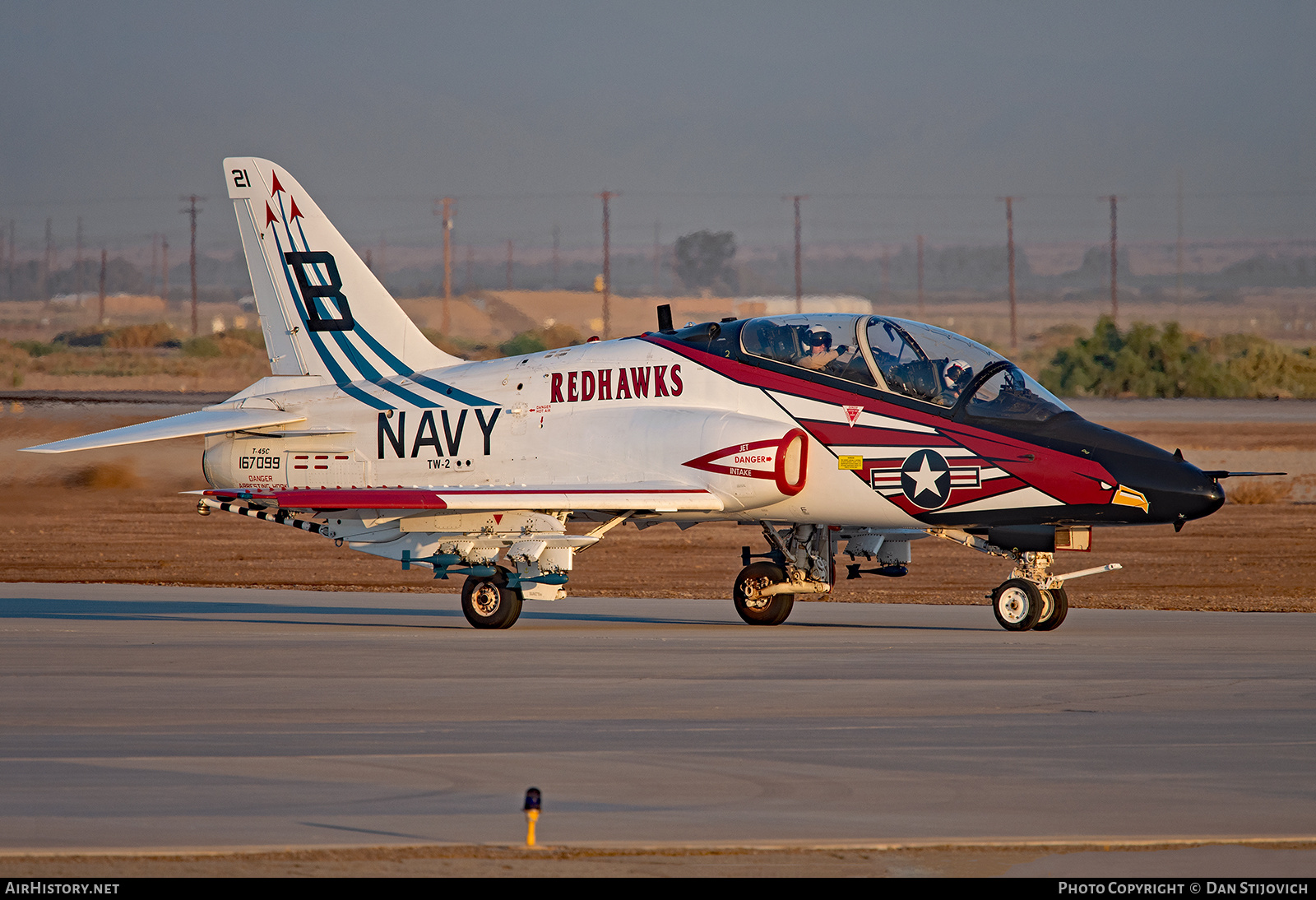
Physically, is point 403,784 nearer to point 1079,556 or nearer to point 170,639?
point 170,639

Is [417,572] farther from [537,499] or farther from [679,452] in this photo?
[679,452]

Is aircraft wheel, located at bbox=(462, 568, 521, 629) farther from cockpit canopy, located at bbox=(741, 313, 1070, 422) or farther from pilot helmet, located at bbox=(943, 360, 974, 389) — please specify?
pilot helmet, located at bbox=(943, 360, 974, 389)

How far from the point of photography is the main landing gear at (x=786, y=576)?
1966 centimetres

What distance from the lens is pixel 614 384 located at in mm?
19609

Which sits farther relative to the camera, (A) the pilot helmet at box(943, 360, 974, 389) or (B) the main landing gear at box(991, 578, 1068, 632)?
(B) the main landing gear at box(991, 578, 1068, 632)

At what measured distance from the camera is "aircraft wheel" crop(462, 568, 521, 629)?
19.3 metres

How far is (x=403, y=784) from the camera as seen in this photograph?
31.5ft

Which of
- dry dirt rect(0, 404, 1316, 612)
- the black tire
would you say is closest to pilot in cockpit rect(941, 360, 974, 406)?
the black tire

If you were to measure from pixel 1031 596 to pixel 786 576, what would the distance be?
9.56 ft

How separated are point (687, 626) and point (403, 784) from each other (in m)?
9.84

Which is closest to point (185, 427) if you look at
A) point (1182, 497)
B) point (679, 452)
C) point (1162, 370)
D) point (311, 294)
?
point (311, 294)

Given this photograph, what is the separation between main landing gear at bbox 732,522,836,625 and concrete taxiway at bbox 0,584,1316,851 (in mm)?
455

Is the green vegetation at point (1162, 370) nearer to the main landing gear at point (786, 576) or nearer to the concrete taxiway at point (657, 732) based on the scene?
the main landing gear at point (786, 576)
